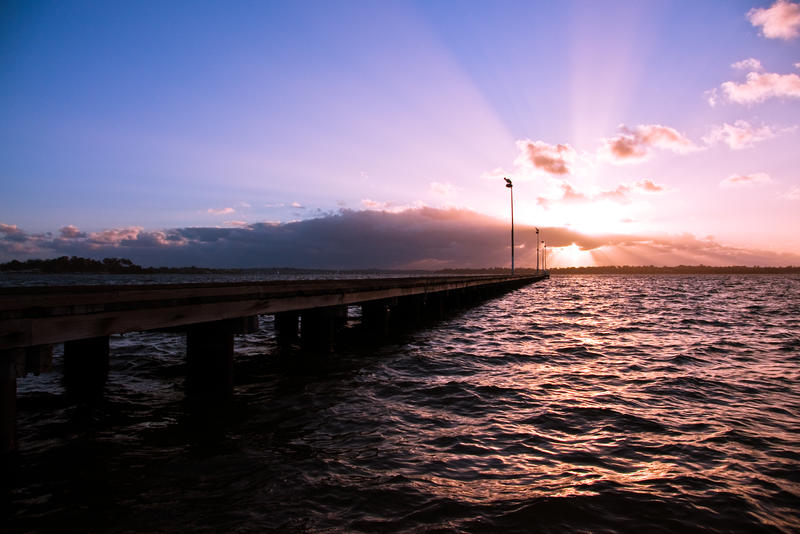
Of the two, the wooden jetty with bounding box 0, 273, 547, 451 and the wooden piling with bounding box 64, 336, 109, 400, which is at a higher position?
the wooden jetty with bounding box 0, 273, 547, 451

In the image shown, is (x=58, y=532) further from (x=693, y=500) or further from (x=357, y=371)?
(x=357, y=371)

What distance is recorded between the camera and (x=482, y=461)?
508 cm

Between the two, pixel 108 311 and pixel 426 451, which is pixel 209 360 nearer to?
pixel 108 311

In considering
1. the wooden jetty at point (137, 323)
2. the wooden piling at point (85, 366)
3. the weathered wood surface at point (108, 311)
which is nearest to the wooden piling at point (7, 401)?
the wooden jetty at point (137, 323)

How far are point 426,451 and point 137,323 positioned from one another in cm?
424

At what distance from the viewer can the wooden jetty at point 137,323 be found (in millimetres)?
4660

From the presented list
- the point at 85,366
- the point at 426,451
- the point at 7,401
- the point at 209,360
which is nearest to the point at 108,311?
the point at 7,401

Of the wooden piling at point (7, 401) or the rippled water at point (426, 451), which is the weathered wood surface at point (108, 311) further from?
the rippled water at point (426, 451)

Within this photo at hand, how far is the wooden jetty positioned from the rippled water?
25.6 inches

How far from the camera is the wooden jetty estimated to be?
15.3ft

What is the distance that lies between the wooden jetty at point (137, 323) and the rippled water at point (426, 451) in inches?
25.6

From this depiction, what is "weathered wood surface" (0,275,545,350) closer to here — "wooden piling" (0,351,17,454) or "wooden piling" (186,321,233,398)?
"wooden piling" (0,351,17,454)

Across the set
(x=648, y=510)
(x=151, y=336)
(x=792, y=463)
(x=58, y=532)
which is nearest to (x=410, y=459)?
(x=648, y=510)

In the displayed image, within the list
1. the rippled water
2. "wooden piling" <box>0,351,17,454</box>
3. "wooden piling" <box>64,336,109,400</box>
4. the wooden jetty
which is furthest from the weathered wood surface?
"wooden piling" <box>64,336,109,400</box>
